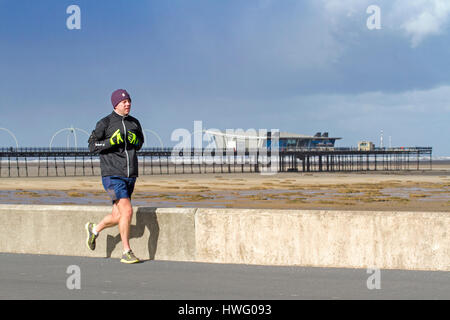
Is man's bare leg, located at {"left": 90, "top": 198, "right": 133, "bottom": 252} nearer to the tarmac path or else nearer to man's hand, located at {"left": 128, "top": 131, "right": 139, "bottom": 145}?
the tarmac path

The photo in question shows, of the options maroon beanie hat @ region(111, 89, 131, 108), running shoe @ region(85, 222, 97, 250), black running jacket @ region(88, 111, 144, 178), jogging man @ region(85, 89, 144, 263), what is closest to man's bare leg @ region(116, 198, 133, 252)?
jogging man @ region(85, 89, 144, 263)

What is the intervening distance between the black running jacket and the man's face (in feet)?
0.19

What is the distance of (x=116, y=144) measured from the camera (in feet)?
23.7

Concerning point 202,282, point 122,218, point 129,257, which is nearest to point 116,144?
point 122,218

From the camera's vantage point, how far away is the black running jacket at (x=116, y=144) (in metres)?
7.23

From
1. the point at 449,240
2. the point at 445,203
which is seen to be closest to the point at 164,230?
the point at 449,240

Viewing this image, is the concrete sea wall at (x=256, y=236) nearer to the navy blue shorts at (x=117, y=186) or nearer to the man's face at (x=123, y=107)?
the navy blue shorts at (x=117, y=186)

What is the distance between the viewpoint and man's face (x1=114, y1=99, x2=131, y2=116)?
23.9ft

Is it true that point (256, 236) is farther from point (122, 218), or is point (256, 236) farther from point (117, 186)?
point (117, 186)

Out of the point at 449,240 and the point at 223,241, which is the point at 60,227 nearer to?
the point at 223,241
